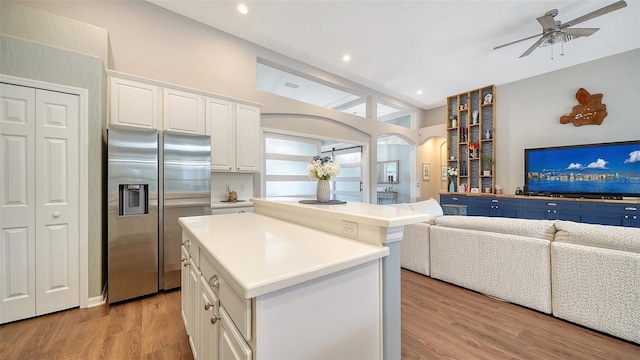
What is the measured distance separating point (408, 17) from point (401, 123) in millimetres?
4655

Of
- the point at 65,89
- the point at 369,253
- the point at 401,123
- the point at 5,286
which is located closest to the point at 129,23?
the point at 65,89

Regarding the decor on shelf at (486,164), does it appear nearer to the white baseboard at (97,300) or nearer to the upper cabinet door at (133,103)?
the upper cabinet door at (133,103)

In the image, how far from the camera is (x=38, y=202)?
2.16m

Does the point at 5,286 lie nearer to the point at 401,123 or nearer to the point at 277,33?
the point at 277,33

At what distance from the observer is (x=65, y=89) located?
225 centimetres

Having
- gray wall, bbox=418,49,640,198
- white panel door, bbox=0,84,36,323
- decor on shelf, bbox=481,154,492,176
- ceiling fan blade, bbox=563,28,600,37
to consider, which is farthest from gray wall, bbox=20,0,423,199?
gray wall, bbox=418,49,640,198

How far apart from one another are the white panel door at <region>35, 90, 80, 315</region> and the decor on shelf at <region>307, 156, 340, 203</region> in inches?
88.9

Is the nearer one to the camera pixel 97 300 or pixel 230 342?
pixel 230 342

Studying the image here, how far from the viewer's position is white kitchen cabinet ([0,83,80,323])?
2.05 metres

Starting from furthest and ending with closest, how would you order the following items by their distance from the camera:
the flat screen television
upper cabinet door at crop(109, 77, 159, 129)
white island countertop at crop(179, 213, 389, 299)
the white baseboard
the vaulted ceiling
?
the flat screen television
the vaulted ceiling
upper cabinet door at crop(109, 77, 159, 129)
the white baseboard
white island countertop at crop(179, 213, 389, 299)

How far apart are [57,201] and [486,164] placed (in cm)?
724

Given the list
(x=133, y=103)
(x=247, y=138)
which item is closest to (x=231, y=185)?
(x=247, y=138)

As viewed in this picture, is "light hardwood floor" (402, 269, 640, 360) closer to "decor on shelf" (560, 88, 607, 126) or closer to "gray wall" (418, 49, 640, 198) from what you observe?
"gray wall" (418, 49, 640, 198)

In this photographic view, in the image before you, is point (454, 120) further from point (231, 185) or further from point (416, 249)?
point (231, 185)
